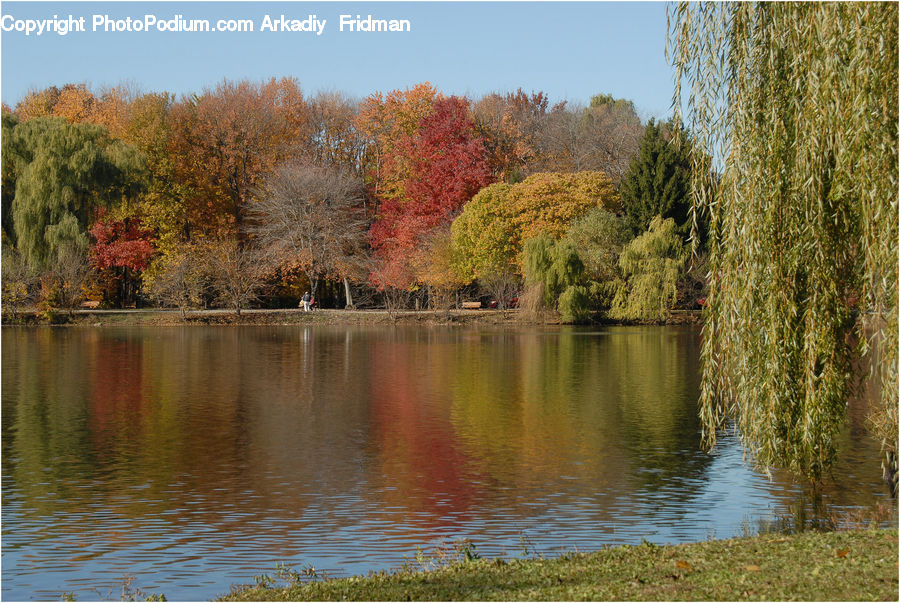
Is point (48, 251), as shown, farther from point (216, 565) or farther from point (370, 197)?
point (216, 565)

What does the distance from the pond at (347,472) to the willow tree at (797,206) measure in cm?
186

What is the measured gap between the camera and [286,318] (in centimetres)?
5191

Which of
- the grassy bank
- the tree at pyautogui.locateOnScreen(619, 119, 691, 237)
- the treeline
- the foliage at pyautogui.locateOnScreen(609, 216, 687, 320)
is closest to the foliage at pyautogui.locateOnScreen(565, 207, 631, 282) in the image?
the treeline

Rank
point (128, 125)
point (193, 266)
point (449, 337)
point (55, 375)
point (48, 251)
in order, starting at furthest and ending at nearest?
point (128, 125) → point (193, 266) → point (48, 251) → point (449, 337) → point (55, 375)

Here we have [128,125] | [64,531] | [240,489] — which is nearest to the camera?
[64,531]

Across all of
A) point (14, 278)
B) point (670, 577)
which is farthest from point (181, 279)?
point (670, 577)

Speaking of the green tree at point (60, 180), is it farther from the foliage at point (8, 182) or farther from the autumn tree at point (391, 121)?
the autumn tree at point (391, 121)

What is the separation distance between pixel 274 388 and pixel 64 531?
13779 millimetres

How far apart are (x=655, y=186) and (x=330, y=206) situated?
55.4 ft

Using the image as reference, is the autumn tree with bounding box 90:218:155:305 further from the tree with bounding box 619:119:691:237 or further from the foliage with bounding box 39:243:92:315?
the tree with bounding box 619:119:691:237

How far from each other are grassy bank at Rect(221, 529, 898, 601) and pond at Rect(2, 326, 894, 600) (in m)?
1.53

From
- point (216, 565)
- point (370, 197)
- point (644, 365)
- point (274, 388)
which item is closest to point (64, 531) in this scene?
point (216, 565)

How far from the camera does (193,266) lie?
51.1 m

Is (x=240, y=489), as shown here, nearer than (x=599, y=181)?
Yes
